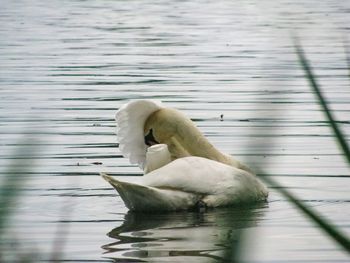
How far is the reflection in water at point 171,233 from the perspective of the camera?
268 inches

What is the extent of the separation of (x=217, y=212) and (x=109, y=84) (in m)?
10.5

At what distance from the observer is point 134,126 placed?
8.67 meters

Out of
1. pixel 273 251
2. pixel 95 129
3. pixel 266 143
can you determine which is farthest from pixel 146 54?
pixel 266 143

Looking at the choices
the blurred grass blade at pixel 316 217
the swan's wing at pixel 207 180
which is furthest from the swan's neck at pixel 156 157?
the blurred grass blade at pixel 316 217

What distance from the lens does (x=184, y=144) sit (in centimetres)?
888

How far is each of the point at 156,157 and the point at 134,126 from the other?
1.27 feet

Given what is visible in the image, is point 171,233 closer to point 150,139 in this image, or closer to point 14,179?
point 150,139

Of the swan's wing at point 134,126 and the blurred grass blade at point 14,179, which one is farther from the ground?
the swan's wing at point 134,126

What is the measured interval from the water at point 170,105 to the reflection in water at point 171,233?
0.01 meters

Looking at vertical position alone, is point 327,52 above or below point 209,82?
above

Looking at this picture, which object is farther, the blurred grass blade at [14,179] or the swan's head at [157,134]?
the swan's head at [157,134]

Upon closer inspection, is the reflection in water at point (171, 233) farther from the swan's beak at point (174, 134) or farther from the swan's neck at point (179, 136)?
the swan's beak at point (174, 134)

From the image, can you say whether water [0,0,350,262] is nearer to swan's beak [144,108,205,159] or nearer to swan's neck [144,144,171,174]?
swan's neck [144,144,171,174]

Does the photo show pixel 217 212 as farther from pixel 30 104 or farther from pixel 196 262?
pixel 30 104
